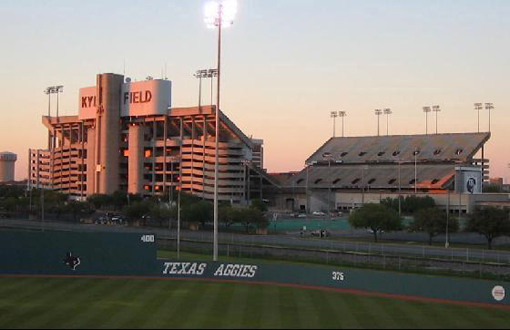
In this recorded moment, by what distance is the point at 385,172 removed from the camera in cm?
15112

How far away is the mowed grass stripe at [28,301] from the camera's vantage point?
31.1 meters

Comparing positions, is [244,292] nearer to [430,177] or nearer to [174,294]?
[174,294]

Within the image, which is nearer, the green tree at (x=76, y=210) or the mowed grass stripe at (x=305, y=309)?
the mowed grass stripe at (x=305, y=309)

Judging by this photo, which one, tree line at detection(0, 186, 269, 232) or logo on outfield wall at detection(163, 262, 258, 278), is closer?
logo on outfield wall at detection(163, 262, 258, 278)

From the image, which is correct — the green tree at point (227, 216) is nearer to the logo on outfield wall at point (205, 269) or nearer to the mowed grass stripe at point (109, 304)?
the logo on outfield wall at point (205, 269)

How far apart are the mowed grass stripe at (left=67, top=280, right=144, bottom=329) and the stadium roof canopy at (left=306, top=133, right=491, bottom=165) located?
117 m

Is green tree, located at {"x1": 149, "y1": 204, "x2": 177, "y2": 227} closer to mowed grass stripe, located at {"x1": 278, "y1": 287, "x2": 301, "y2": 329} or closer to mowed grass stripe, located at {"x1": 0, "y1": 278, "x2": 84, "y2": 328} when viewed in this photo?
mowed grass stripe, located at {"x1": 0, "y1": 278, "x2": 84, "y2": 328}

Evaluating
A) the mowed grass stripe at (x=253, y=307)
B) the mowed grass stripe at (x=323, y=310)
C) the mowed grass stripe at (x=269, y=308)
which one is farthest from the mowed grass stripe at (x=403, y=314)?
the mowed grass stripe at (x=253, y=307)

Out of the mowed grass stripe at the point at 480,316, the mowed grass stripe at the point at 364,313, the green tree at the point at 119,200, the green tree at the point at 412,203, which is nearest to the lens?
the mowed grass stripe at the point at 364,313

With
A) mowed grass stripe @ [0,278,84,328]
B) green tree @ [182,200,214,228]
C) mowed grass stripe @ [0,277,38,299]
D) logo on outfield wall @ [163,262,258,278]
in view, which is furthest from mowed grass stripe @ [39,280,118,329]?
green tree @ [182,200,214,228]

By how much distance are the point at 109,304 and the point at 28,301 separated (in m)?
4.39

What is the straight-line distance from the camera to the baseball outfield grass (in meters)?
30.5

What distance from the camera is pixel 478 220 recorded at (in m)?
72.8

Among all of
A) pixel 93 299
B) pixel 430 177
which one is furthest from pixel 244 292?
pixel 430 177
